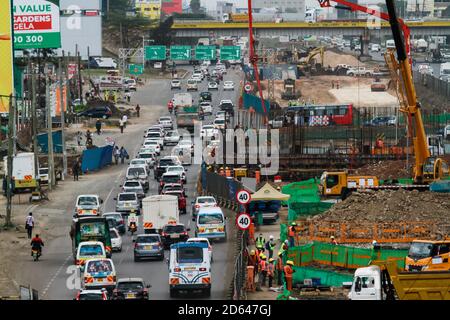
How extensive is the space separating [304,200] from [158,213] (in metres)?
10.3

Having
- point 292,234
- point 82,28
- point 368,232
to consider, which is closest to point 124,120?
point 82,28

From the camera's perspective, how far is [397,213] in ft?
152

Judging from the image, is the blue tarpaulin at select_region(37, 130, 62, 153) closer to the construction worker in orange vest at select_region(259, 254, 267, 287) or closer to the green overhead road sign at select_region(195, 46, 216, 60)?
the construction worker in orange vest at select_region(259, 254, 267, 287)

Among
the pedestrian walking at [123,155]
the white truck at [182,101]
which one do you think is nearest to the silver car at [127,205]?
the pedestrian walking at [123,155]

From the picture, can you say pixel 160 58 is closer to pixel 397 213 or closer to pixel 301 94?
pixel 301 94

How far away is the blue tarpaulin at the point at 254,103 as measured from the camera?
108688mm

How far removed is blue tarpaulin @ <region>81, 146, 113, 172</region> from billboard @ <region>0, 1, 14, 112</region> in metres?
4.89

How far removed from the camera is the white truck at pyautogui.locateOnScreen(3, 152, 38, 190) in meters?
64.0

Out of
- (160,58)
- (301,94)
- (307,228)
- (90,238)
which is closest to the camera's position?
(90,238)

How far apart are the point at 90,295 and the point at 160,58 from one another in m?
141

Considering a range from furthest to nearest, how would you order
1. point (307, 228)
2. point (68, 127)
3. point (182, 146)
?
point (68, 127) < point (182, 146) < point (307, 228)

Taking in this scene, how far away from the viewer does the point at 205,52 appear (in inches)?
6900

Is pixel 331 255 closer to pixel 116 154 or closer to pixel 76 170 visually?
pixel 76 170
